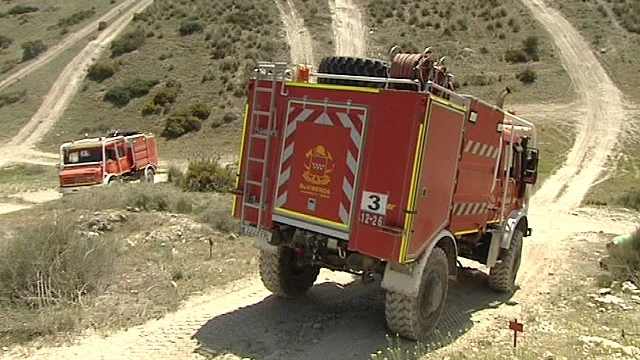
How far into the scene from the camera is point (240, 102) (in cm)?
3731

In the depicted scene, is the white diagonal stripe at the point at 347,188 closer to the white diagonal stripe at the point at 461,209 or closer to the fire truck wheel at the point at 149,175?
the white diagonal stripe at the point at 461,209

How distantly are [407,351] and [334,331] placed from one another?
3.45 feet

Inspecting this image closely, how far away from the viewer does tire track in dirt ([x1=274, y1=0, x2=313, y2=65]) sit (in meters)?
43.5

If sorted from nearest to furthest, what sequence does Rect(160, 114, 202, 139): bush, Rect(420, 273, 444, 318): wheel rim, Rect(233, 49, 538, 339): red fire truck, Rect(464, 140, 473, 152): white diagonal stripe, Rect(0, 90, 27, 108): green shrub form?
Rect(233, 49, 538, 339): red fire truck
Rect(420, 273, 444, 318): wheel rim
Rect(464, 140, 473, 152): white diagonal stripe
Rect(160, 114, 202, 139): bush
Rect(0, 90, 27, 108): green shrub

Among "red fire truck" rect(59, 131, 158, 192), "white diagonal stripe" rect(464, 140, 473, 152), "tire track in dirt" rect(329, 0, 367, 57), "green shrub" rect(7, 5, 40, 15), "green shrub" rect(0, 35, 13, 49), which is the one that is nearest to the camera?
"white diagonal stripe" rect(464, 140, 473, 152)

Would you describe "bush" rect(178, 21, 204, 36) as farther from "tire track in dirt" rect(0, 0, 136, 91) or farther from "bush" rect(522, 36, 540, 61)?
"bush" rect(522, 36, 540, 61)

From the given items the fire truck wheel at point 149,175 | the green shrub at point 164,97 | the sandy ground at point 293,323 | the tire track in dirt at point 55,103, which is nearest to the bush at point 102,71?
the tire track in dirt at point 55,103

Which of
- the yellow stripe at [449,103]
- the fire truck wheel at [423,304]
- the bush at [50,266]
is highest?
the yellow stripe at [449,103]

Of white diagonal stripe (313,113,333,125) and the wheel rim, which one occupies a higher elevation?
white diagonal stripe (313,113,333,125)

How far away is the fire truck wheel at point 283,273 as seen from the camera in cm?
752

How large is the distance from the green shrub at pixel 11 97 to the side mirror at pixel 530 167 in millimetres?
43657

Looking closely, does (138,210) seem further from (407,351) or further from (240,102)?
(240,102)

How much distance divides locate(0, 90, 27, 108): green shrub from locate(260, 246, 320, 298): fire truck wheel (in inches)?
1695

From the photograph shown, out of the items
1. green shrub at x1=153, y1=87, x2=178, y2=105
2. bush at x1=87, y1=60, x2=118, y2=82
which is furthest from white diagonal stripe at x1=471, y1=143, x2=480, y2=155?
bush at x1=87, y1=60, x2=118, y2=82
